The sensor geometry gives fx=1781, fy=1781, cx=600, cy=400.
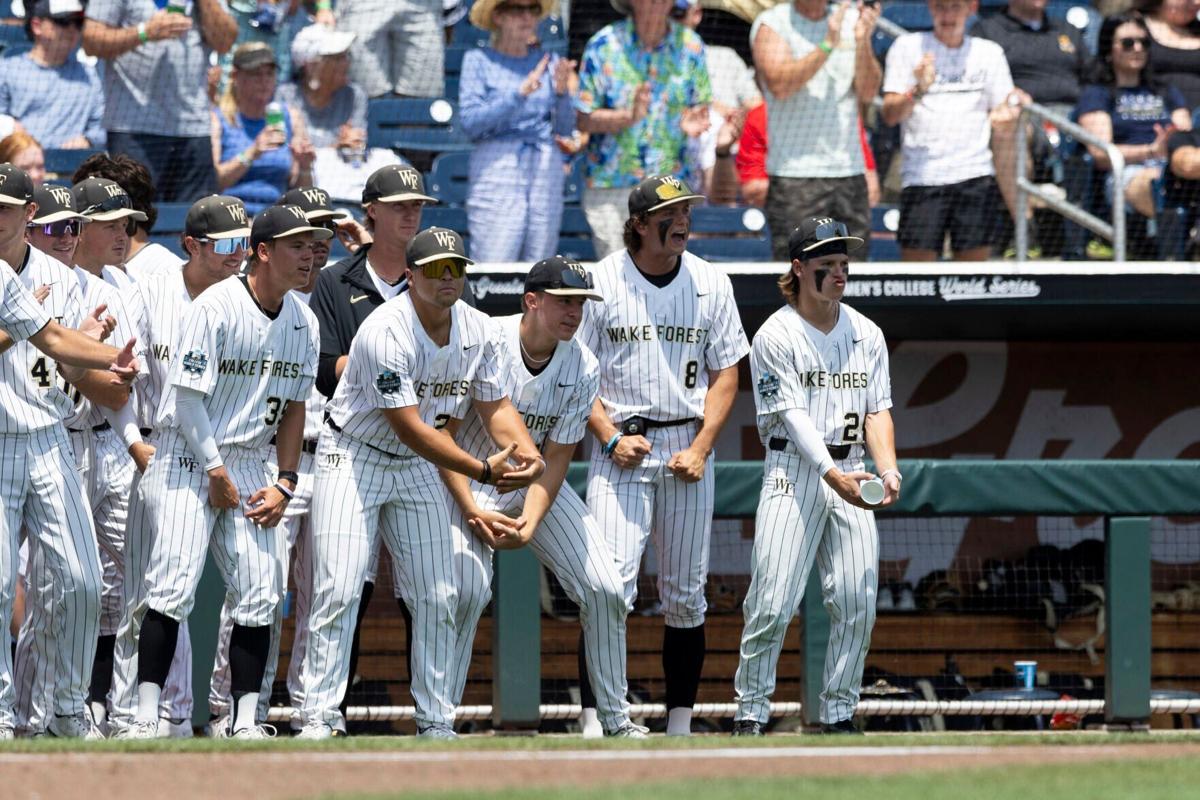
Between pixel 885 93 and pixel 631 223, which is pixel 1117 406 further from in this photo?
pixel 631 223

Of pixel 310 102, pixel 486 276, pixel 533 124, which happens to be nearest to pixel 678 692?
pixel 486 276

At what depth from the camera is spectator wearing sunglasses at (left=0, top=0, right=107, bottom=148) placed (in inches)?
322

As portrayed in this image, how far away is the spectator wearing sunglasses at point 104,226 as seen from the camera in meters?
5.82

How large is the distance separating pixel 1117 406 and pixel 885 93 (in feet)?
6.74

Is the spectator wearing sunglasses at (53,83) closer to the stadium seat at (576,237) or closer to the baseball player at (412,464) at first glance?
the stadium seat at (576,237)

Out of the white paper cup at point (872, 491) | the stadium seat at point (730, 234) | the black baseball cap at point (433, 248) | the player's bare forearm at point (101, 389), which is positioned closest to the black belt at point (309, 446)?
the player's bare forearm at point (101, 389)

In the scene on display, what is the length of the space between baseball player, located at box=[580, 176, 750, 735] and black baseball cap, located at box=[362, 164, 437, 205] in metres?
0.74

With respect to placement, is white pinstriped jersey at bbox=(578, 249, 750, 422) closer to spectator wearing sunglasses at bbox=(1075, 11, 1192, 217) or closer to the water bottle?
the water bottle

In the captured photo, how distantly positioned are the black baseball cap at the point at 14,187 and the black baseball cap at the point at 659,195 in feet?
6.44

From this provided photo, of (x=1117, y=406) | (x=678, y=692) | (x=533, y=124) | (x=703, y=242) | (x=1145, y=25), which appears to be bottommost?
(x=678, y=692)

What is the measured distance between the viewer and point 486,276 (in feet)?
25.1

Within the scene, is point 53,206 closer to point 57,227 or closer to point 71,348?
point 57,227

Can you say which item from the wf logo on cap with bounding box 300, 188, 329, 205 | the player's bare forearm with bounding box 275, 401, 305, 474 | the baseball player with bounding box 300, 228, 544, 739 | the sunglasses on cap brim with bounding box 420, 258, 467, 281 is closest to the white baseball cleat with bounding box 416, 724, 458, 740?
the baseball player with bounding box 300, 228, 544, 739

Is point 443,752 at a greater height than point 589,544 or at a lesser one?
lesser
